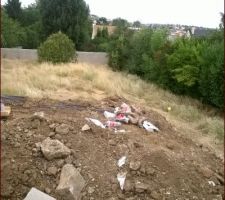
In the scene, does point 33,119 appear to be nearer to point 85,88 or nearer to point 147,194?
point 147,194

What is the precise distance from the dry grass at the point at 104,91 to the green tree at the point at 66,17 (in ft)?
42.4

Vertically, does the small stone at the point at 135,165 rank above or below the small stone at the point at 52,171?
below

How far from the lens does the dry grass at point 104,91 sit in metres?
10.5

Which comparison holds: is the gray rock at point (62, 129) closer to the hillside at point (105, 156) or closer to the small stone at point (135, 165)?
the hillside at point (105, 156)

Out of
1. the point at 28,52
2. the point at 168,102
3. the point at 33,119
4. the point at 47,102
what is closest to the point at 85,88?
the point at 168,102

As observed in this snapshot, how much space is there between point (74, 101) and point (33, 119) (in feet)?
11.0

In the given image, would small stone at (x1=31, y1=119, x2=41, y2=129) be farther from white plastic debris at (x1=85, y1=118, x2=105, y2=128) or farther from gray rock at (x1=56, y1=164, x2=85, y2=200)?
white plastic debris at (x1=85, y1=118, x2=105, y2=128)

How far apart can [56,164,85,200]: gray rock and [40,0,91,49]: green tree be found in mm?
24320

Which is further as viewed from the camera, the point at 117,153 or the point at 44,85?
the point at 44,85

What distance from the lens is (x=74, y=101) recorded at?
992 cm

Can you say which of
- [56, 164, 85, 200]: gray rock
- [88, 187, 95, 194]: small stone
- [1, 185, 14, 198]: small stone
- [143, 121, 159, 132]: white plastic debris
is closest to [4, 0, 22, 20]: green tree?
[143, 121, 159, 132]: white plastic debris

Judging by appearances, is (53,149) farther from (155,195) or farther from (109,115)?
(109,115)

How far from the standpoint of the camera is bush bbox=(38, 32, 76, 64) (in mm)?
19516

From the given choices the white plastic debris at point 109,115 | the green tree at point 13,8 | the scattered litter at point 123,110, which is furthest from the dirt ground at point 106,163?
the green tree at point 13,8
